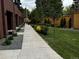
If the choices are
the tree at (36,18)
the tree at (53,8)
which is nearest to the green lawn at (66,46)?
the tree at (36,18)

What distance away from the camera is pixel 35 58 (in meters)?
8.77

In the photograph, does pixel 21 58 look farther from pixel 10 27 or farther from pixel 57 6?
pixel 57 6

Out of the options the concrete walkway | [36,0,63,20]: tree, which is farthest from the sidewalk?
[36,0,63,20]: tree

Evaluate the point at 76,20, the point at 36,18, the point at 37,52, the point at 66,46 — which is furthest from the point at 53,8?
the point at 37,52

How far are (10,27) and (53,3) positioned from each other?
27715mm

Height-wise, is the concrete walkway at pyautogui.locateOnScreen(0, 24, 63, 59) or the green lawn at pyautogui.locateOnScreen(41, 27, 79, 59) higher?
the concrete walkway at pyautogui.locateOnScreen(0, 24, 63, 59)

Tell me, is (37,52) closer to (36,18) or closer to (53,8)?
(36,18)

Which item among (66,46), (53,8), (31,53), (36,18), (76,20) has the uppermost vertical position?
(53,8)

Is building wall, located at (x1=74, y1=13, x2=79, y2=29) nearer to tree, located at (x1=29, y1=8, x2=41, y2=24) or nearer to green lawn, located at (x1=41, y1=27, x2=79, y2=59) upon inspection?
tree, located at (x1=29, y1=8, x2=41, y2=24)

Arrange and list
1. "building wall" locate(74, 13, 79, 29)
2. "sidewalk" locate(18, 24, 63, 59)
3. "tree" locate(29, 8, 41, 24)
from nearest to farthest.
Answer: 1. "sidewalk" locate(18, 24, 63, 59)
2. "building wall" locate(74, 13, 79, 29)
3. "tree" locate(29, 8, 41, 24)

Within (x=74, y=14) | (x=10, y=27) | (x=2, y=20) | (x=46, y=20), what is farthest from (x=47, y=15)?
(x=2, y=20)

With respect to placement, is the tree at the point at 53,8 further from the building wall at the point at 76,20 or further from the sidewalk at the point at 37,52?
the sidewalk at the point at 37,52

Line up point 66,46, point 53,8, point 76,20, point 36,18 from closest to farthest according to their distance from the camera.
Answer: point 66,46
point 76,20
point 53,8
point 36,18

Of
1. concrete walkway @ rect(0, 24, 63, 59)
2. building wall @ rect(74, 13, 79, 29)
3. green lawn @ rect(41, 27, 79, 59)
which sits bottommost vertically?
green lawn @ rect(41, 27, 79, 59)
